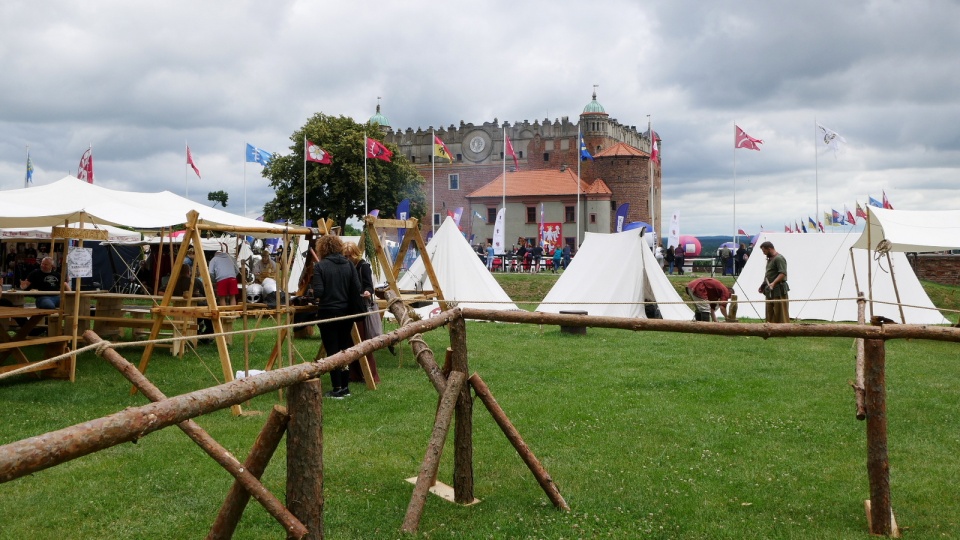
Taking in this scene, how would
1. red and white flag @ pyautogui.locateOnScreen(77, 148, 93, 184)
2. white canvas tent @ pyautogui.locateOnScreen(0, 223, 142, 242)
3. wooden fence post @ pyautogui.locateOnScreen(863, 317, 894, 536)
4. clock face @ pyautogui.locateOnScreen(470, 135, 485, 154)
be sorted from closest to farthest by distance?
wooden fence post @ pyautogui.locateOnScreen(863, 317, 894, 536), white canvas tent @ pyautogui.locateOnScreen(0, 223, 142, 242), red and white flag @ pyautogui.locateOnScreen(77, 148, 93, 184), clock face @ pyautogui.locateOnScreen(470, 135, 485, 154)

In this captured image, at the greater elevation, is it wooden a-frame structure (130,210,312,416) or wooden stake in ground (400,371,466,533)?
wooden a-frame structure (130,210,312,416)

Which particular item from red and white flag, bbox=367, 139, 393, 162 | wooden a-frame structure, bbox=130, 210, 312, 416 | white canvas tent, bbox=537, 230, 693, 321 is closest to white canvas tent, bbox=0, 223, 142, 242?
white canvas tent, bbox=537, 230, 693, 321

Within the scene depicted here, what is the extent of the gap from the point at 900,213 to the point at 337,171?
3814 cm

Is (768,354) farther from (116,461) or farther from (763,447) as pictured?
(116,461)

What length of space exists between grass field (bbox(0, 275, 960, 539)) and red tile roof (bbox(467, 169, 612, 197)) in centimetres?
5182

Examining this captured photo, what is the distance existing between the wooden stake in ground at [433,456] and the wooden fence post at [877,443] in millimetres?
2327

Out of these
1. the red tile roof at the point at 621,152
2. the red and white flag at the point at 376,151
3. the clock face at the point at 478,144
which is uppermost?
the clock face at the point at 478,144

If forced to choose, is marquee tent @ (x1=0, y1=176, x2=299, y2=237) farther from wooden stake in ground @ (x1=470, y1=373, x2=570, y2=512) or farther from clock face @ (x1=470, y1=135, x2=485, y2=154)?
clock face @ (x1=470, y1=135, x2=485, y2=154)

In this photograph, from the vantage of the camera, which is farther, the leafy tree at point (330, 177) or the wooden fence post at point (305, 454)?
the leafy tree at point (330, 177)

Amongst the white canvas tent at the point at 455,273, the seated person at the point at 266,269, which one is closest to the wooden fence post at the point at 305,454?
the seated person at the point at 266,269

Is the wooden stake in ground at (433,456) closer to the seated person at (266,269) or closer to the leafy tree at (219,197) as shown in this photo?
the seated person at (266,269)

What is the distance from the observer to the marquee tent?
8688 mm

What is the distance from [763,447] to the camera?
604cm

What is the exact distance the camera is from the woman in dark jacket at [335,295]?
25.6ft
